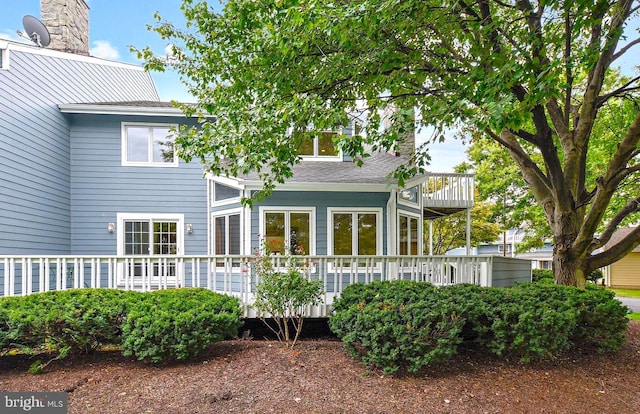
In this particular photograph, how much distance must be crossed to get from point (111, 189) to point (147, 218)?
116cm

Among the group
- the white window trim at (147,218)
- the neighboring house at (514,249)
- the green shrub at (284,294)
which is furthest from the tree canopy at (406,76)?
the neighboring house at (514,249)

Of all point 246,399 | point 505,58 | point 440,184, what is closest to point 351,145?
point 505,58

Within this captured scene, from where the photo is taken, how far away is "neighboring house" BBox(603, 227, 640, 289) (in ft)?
66.8

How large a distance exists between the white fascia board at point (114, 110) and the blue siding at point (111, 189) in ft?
0.65

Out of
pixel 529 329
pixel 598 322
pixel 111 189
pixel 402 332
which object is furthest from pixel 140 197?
pixel 598 322

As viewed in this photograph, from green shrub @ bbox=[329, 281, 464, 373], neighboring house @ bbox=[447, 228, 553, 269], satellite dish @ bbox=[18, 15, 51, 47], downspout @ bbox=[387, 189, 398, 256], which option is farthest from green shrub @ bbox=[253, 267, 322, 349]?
neighboring house @ bbox=[447, 228, 553, 269]

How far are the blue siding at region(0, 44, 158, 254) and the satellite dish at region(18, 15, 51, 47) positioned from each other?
640 mm

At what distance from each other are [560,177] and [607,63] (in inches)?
74.4

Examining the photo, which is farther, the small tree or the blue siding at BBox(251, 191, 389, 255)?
the blue siding at BBox(251, 191, 389, 255)

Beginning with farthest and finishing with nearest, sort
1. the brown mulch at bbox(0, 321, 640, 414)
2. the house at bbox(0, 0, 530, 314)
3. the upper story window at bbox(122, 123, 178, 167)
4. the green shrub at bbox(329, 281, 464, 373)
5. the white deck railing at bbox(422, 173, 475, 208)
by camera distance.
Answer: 1. the white deck railing at bbox(422, 173, 475, 208)
2. the upper story window at bbox(122, 123, 178, 167)
3. the house at bbox(0, 0, 530, 314)
4. the green shrub at bbox(329, 281, 464, 373)
5. the brown mulch at bbox(0, 321, 640, 414)

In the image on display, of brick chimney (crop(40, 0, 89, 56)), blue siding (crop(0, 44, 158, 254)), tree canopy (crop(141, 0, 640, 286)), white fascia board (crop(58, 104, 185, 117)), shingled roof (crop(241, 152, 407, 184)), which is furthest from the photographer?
brick chimney (crop(40, 0, 89, 56))

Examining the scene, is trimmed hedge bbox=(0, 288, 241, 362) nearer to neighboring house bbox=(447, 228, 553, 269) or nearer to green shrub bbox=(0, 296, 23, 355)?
green shrub bbox=(0, 296, 23, 355)

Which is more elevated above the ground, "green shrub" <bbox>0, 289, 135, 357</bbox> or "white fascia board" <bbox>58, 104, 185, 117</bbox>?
"white fascia board" <bbox>58, 104, 185, 117</bbox>

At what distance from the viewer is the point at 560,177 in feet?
20.0
